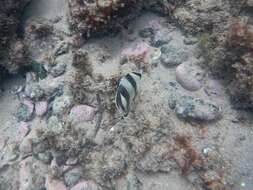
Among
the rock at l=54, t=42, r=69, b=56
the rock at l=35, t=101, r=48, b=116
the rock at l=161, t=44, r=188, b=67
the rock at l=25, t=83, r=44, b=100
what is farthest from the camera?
the rock at l=54, t=42, r=69, b=56

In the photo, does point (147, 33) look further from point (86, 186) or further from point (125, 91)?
point (86, 186)

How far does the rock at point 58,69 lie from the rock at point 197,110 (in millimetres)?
2268

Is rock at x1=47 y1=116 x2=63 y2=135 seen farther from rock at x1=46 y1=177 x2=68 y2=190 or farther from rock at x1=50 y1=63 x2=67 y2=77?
rock at x1=50 y1=63 x2=67 y2=77

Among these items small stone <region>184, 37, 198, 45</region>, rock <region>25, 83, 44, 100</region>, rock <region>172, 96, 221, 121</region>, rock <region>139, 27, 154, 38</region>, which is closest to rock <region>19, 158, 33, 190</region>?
rock <region>25, 83, 44, 100</region>

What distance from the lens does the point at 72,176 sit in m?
4.68

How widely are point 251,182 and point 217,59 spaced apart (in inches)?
73.9

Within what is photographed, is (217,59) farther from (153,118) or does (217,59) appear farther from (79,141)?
(79,141)

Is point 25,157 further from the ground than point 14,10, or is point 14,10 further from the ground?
point 14,10

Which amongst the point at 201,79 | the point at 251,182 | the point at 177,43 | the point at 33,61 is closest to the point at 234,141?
the point at 251,182

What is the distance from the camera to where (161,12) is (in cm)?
579

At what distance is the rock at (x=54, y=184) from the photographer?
4719 millimetres

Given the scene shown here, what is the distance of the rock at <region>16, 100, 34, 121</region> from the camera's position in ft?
17.9

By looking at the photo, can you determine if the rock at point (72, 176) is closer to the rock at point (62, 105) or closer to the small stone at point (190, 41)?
the rock at point (62, 105)

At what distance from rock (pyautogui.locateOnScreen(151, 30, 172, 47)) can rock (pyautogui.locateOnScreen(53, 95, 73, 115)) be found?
1810 mm
